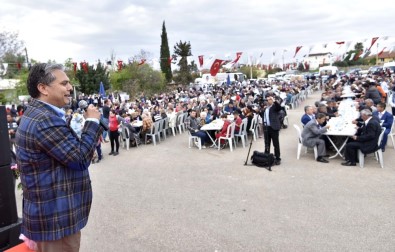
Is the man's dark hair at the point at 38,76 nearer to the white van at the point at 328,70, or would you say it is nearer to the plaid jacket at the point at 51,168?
the plaid jacket at the point at 51,168

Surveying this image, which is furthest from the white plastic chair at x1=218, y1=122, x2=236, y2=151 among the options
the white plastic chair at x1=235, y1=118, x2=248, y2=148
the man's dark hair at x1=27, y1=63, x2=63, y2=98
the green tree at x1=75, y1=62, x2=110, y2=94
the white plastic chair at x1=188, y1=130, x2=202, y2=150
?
the green tree at x1=75, y1=62, x2=110, y2=94

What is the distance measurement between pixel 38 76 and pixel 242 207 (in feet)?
12.0

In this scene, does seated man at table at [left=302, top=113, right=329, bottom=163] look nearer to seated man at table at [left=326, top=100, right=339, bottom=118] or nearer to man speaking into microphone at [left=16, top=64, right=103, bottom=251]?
seated man at table at [left=326, top=100, right=339, bottom=118]

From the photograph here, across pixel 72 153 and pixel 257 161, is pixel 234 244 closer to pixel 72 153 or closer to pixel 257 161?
pixel 72 153

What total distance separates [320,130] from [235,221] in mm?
3897

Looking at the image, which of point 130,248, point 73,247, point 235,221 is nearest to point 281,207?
point 235,221

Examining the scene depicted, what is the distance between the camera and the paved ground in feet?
11.6

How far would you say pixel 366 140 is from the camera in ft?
20.4

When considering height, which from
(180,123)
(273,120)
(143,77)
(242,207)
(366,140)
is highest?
(143,77)

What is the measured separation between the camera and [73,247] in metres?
1.71

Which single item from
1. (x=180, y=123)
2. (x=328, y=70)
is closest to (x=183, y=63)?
(x=328, y=70)

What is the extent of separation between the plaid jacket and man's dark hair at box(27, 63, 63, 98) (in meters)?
0.07

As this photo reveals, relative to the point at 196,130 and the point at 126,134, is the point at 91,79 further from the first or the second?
the point at 196,130

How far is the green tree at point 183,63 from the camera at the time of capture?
143ft
